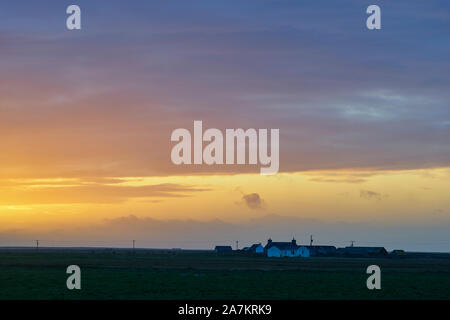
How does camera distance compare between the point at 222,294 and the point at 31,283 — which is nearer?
the point at 222,294
